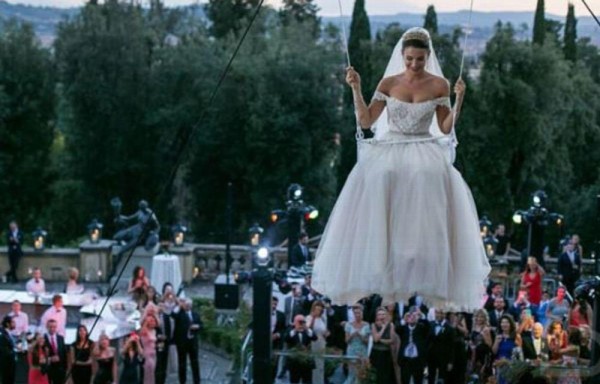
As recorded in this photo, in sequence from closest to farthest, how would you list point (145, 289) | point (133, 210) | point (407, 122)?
point (407, 122)
point (145, 289)
point (133, 210)

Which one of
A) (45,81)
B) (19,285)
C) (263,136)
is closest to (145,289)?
(19,285)

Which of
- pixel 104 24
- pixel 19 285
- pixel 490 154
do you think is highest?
pixel 104 24

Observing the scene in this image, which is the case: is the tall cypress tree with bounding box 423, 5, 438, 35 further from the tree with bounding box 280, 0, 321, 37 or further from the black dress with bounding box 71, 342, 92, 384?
the black dress with bounding box 71, 342, 92, 384

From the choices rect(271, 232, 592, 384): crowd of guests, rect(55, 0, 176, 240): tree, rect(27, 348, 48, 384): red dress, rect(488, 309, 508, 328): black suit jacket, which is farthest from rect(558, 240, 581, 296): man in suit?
rect(55, 0, 176, 240): tree

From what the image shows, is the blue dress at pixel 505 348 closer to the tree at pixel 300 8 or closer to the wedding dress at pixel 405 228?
the wedding dress at pixel 405 228

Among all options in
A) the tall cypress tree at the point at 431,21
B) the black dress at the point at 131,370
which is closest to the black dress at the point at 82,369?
the black dress at the point at 131,370

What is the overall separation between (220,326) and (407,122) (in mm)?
9500

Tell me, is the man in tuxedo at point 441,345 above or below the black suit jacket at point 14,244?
above

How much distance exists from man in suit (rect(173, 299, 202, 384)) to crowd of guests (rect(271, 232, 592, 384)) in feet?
2.50

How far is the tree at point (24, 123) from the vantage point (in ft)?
80.2

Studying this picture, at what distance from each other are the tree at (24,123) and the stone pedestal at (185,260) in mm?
7428

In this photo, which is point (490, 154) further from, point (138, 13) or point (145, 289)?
point (145, 289)

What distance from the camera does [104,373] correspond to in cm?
995

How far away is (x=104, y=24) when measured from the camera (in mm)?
24234
